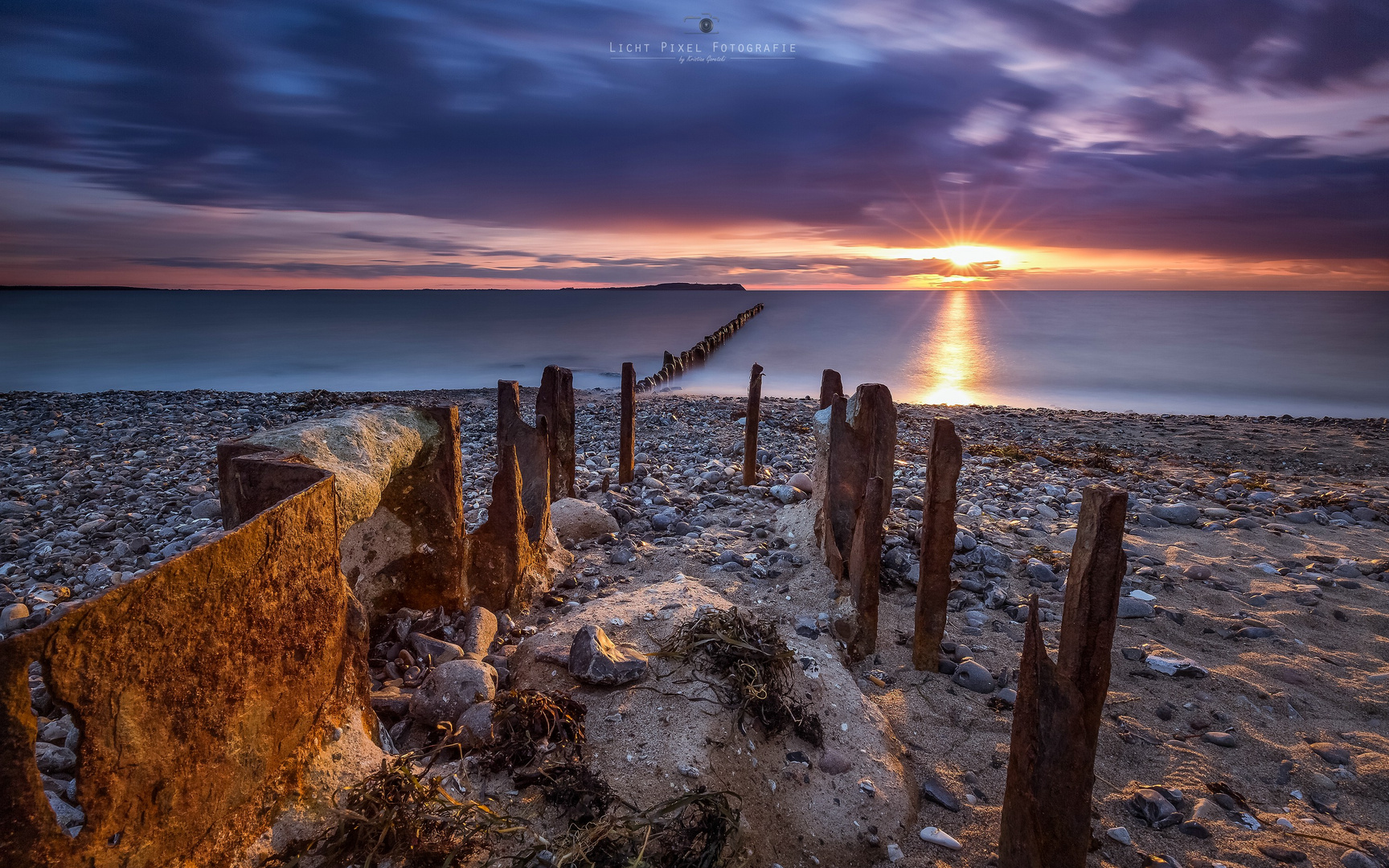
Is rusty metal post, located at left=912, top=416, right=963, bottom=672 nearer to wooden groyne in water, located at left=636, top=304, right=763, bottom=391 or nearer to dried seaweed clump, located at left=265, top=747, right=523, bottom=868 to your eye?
dried seaweed clump, located at left=265, top=747, right=523, bottom=868

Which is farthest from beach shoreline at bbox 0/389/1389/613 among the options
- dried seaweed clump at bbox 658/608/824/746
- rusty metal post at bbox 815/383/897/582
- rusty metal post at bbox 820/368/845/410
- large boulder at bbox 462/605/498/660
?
rusty metal post at bbox 815/383/897/582

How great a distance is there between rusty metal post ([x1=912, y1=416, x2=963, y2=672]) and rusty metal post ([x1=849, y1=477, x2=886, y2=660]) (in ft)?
0.91

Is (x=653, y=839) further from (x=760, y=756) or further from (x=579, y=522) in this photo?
(x=579, y=522)

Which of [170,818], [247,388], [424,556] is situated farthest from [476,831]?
[247,388]

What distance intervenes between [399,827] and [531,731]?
2.64 ft

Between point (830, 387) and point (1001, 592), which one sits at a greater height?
point (830, 387)

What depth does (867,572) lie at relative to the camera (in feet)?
14.7

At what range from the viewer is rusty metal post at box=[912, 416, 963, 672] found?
13.5 ft

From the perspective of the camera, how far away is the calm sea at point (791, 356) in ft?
76.0

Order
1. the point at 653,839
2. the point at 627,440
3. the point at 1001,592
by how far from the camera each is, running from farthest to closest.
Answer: the point at 627,440 → the point at 1001,592 → the point at 653,839

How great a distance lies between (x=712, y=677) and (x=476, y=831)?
4.64 feet

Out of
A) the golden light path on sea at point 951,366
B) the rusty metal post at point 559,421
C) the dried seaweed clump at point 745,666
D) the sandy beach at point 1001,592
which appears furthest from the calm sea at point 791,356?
the dried seaweed clump at point 745,666

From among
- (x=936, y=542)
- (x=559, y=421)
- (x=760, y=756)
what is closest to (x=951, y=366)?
(x=559, y=421)

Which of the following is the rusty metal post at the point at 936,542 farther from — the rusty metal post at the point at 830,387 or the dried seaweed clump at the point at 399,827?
the dried seaweed clump at the point at 399,827
